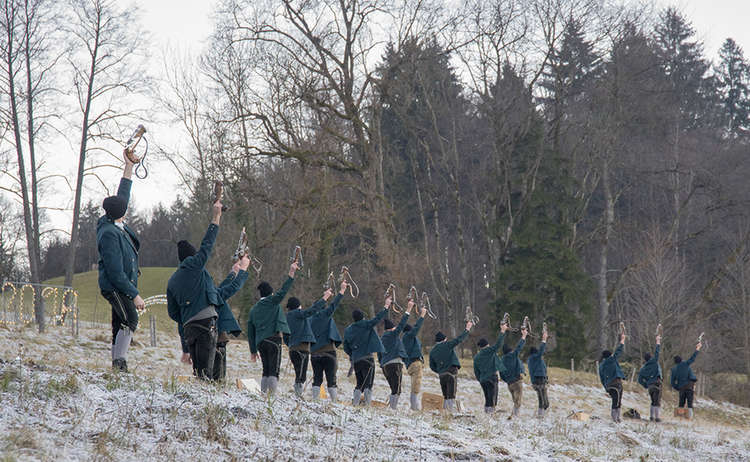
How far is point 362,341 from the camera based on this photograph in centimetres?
1313

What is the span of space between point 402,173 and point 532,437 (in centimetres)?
3565

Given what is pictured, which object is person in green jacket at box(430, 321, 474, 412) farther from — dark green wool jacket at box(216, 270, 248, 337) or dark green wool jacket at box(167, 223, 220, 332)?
dark green wool jacket at box(167, 223, 220, 332)

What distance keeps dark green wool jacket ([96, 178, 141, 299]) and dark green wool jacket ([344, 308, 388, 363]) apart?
6.00 meters

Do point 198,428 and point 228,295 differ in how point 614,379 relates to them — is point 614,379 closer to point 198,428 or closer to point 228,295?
point 228,295

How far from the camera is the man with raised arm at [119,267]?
287 inches

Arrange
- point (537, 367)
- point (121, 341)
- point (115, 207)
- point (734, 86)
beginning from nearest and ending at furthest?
point (115, 207) → point (121, 341) → point (537, 367) → point (734, 86)

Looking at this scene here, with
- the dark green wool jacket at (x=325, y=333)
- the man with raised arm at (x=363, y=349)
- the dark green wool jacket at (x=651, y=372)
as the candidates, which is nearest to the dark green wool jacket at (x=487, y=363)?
the man with raised arm at (x=363, y=349)

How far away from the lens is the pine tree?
1999 inches

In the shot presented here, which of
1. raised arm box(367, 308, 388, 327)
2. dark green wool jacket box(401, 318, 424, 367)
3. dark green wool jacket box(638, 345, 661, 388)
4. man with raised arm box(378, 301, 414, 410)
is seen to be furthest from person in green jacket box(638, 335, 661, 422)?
raised arm box(367, 308, 388, 327)

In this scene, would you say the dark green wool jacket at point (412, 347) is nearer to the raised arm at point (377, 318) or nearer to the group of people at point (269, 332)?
the group of people at point (269, 332)

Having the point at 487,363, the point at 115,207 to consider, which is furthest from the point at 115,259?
the point at 487,363

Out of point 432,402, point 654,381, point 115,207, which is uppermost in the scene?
point 115,207

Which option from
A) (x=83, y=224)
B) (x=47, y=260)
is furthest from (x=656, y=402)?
(x=83, y=224)

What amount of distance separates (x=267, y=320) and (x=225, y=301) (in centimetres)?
158
